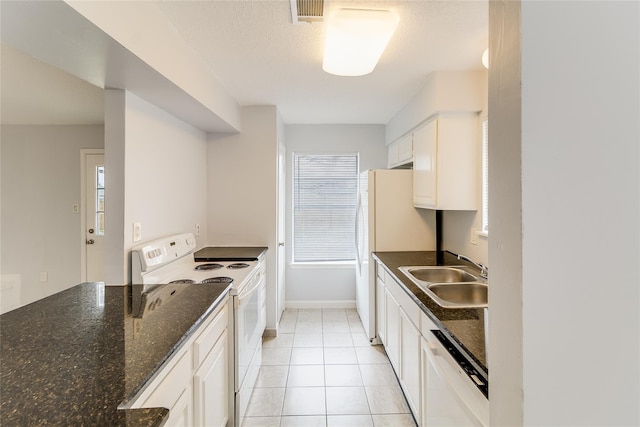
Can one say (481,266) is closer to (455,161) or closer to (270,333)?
(455,161)

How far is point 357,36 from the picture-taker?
1612 mm

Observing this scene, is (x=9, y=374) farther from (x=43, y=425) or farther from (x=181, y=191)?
(x=181, y=191)

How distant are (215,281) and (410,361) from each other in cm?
134

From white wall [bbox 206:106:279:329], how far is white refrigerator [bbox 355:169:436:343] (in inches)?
39.2

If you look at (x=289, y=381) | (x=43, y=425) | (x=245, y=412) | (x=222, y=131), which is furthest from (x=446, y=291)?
(x=222, y=131)

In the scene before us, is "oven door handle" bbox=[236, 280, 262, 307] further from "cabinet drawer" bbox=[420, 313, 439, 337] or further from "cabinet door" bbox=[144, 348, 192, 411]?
"cabinet drawer" bbox=[420, 313, 439, 337]

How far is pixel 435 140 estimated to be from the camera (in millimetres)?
2471

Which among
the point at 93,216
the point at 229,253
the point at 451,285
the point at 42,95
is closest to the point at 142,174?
the point at 229,253

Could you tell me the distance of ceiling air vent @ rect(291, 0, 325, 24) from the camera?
1472 millimetres

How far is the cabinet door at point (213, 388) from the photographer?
139 cm

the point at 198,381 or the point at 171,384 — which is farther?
the point at 198,381

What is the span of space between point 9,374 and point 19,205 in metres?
4.05

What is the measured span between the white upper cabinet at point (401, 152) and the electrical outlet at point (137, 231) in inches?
95.8

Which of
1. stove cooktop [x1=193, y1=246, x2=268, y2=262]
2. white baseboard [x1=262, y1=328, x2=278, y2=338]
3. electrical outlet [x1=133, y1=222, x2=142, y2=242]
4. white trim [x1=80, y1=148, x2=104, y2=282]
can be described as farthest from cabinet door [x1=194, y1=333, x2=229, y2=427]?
white trim [x1=80, y1=148, x2=104, y2=282]
